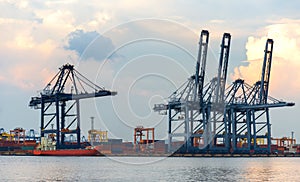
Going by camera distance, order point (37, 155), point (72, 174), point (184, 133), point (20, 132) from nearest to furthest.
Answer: point (72, 174)
point (184, 133)
point (37, 155)
point (20, 132)

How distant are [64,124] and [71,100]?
6131mm

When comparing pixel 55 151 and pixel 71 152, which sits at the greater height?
pixel 55 151

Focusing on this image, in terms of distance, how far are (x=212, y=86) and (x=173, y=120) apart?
12959 mm

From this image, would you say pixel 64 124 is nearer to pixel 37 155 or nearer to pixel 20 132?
pixel 37 155

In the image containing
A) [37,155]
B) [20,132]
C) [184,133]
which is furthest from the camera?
[20,132]

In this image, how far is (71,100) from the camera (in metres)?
132

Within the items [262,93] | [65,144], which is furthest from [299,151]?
[65,144]

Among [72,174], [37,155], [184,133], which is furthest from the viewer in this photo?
[37,155]

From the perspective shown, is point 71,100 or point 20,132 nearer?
point 71,100

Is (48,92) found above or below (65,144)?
above

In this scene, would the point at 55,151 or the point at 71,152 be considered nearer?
the point at 71,152

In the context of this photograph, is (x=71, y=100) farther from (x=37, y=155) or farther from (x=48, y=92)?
(x=37, y=155)

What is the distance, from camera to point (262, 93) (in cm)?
13688

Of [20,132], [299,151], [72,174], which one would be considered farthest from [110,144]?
[72,174]
